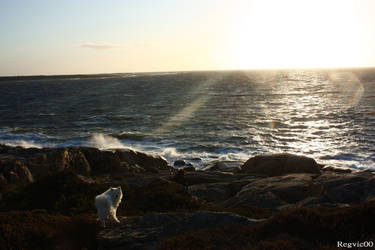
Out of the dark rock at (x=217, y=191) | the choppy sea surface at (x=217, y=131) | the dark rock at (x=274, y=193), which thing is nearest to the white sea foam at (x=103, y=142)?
the choppy sea surface at (x=217, y=131)

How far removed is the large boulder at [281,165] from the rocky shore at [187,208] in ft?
0.22

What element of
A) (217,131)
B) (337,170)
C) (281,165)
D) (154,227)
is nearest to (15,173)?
(154,227)

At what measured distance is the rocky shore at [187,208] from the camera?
644 cm

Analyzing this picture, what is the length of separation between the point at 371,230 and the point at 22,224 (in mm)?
7590

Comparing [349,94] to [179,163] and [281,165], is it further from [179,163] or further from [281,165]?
[281,165]

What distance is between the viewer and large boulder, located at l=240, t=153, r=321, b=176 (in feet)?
68.8

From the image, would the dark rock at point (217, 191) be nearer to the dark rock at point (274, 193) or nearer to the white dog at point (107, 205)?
the dark rock at point (274, 193)

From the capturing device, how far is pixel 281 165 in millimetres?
21609

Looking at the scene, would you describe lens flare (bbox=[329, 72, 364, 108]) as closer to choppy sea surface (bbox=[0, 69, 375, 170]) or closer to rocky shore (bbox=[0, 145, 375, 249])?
choppy sea surface (bbox=[0, 69, 375, 170])

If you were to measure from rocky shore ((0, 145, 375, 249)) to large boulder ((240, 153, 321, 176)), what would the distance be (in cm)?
7

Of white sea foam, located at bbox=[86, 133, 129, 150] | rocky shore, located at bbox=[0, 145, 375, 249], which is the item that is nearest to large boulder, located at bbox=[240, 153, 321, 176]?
rocky shore, located at bbox=[0, 145, 375, 249]

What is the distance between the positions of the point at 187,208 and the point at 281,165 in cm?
1284

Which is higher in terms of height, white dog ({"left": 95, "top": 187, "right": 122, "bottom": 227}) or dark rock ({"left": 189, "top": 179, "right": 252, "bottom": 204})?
white dog ({"left": 95, "top": 187, "right": 122, "bottom": 227})

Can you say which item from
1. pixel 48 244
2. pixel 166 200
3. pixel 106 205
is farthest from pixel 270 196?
pixel 48 244
